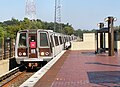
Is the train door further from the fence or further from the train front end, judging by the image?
the fence

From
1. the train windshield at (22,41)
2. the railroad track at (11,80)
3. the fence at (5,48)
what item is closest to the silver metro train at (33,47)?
the train windshield at (22,41)

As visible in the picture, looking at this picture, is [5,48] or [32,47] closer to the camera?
[32,47]

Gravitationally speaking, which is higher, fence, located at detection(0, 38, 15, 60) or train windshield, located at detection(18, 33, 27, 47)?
train windshield, located at detection(18, 33, 27, 47)

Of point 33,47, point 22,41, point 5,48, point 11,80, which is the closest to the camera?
point 11,80

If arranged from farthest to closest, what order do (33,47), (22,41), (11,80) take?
(22,41)
(33,47)
(11,80)

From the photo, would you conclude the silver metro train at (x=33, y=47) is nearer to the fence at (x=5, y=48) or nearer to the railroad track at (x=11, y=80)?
the railroad track at (x=11, y=80)

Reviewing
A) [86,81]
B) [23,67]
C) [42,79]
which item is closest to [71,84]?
[86,81]

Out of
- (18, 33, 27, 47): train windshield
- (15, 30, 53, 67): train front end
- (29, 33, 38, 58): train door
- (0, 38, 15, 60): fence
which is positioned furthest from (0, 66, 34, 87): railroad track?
(0, 38, 15, 60): fence

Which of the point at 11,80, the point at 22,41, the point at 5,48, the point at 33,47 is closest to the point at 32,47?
the point at 33,47

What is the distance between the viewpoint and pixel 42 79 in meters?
12.0

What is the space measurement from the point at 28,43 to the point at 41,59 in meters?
1.41

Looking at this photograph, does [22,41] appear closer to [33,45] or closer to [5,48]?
[33,45]

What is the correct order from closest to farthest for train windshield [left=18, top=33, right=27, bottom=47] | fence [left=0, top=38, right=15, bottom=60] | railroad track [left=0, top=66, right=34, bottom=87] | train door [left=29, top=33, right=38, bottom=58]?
1. railroad track [left=0, top=66, right=34, bottom=87]
2. train door [left=29, top=33, right=38, bottom=58]
3. train windshield [left=18, top=33, right=27, bottom=47]
4. fence [left=0, top=38, right=15, bottom=60]

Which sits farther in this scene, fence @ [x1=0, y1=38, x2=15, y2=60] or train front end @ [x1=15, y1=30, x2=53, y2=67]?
fence @ [x1=0, y1=38, x2=15, y2=60]
